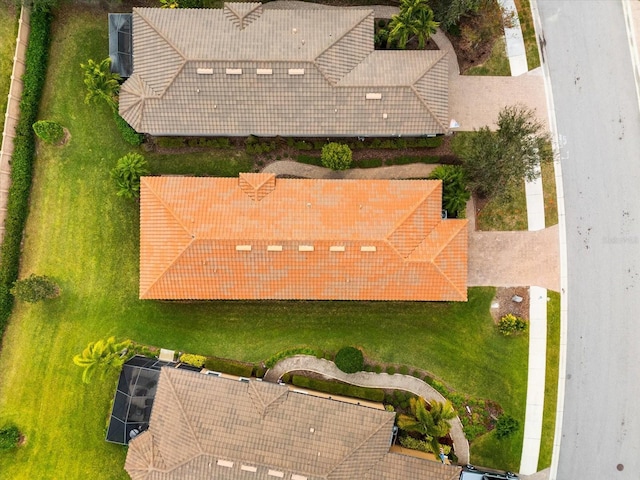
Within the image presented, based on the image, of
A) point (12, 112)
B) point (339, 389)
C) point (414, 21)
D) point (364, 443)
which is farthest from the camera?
point (339, 389)

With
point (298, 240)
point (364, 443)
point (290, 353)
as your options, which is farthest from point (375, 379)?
point (298, 240)

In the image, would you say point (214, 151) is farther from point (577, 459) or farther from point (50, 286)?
point (577, 459)

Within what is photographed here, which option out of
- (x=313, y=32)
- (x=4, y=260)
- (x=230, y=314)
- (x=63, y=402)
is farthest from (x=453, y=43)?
(x=63, y=402)

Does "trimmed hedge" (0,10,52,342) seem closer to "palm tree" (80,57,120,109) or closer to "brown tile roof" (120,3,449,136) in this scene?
"palm tree" (80,57,120,109)

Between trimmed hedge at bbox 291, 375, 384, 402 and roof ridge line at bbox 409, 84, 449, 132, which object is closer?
roof ridge line at bbox 409, 84, 449, 132

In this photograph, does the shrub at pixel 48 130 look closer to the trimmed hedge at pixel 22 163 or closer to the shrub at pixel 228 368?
the trimmed hedge at pixel 22 163

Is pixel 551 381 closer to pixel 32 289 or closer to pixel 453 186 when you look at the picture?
pixel 453 186

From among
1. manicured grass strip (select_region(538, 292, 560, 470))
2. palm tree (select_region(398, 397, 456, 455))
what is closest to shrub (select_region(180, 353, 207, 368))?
palm tree (select_region(398, 397, 456, 455))
